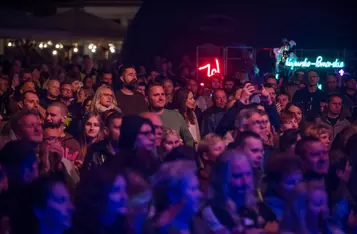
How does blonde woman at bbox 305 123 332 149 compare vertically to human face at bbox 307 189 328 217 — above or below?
above

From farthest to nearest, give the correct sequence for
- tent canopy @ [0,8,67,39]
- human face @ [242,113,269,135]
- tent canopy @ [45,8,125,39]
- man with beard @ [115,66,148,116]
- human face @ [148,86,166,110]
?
tent canopy @ [45,8,125,39] < tent canopy @ [0,8,67,39] < man with beard @ [115,66,148,116] < human face @ [148,86,166,110] < human face @ [242,113,269,135]

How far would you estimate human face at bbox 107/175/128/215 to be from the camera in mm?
4348

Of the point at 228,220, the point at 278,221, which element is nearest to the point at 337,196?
the point at 278,221

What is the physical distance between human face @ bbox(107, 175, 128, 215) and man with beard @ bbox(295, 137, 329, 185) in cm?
179

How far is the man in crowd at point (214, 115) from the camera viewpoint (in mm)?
9531

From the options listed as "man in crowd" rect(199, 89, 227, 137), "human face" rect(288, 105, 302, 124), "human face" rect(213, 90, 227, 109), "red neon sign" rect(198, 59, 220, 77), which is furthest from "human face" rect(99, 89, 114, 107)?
"red neon sign" rect(198, 59, 220, 77)

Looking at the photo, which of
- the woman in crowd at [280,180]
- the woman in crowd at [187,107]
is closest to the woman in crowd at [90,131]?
→ the woman in crowd at [187,107]

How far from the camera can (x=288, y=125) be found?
8.38 m

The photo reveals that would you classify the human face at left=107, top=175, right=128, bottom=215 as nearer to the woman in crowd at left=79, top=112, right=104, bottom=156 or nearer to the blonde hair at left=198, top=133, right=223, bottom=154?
the blonde hair at left=198, top=133, right=223, bottom=154

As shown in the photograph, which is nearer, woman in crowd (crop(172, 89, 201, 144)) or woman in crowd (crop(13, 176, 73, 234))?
woman in crowd (crop(13, 176, 73, 234))

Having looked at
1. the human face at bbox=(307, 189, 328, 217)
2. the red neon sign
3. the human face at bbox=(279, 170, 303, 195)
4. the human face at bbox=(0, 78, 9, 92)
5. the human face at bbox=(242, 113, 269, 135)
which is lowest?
the human face at bbox=(307, 189, 328, 217)

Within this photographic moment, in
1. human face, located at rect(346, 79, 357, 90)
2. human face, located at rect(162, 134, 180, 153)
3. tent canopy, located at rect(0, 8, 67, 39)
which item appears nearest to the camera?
human face, located at rect(162, 134, 180, 153)

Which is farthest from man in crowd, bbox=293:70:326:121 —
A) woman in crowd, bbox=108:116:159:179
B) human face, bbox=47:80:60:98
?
woman in crowd, bbox=108:116:159:179

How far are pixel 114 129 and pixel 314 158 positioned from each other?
1853mm
